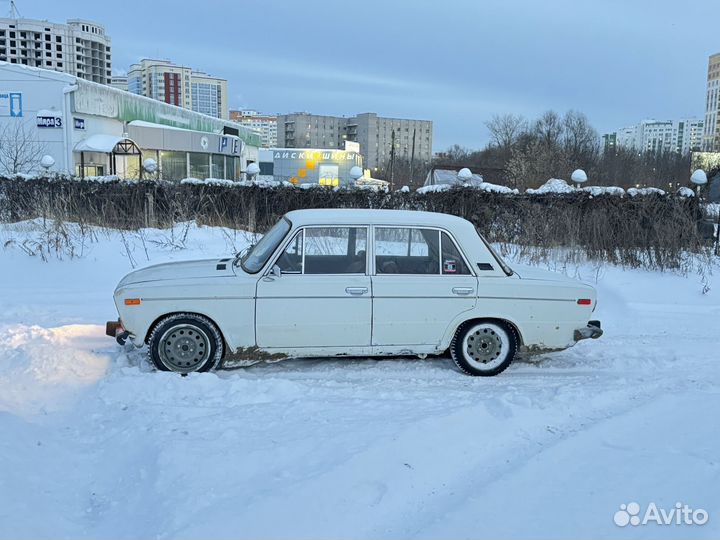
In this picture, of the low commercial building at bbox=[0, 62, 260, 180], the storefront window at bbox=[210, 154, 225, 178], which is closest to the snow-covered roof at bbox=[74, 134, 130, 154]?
the low commercial building at bbox=[0, 62, 260, 180]

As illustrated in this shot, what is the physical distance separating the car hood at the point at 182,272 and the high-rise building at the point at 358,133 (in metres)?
136

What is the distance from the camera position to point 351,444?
4.31m

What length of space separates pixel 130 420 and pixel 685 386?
4.97 m

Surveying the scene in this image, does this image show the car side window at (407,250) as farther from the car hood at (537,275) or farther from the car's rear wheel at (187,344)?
the car's rear wheel at (187,344)

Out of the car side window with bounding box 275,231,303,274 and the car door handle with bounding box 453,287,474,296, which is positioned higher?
the car side window with bounding box 275,231,303,274

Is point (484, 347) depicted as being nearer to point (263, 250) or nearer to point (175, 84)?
point (263, 250)

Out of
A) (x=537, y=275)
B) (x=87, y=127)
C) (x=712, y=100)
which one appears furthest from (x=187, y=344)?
(x=712, y=100)

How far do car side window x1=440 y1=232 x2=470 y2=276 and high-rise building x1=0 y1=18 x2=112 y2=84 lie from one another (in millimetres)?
116495

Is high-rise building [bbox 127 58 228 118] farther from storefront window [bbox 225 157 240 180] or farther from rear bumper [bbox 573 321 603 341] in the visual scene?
rear bumper [bbox 573 321 603 341]

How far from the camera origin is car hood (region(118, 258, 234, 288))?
599cm

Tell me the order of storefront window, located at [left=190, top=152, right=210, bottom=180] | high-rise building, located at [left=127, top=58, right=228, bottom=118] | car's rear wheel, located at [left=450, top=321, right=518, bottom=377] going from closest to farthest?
car's rear wheel, located at [left=450, top=321, right=518, bottom=377]
storefront window, located at [left=190, top=152, right=210, bottom=180]
high-rise building, located at [left=127, top=58, right=228, bottom=118]

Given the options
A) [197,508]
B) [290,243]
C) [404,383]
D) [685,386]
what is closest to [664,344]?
[685,386]

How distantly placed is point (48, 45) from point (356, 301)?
128 meters

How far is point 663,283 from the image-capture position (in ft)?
34.9
